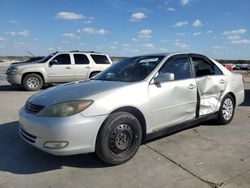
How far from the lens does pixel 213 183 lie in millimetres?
3402

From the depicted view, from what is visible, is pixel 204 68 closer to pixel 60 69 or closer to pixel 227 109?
pixel 227 109

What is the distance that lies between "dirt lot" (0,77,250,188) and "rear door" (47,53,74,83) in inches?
315

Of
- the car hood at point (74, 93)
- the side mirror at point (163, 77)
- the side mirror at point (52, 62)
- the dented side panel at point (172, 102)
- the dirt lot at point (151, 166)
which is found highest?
the side mirror at point (52, 62)

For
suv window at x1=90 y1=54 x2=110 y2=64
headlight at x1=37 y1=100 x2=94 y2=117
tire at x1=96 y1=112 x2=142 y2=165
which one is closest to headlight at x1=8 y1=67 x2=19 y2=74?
suv window at x1=90 y1=54 x2=110 y2=64

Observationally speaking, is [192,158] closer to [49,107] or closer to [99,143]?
[99,143]

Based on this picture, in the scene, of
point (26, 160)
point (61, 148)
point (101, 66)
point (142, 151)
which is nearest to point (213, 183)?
point (142, 151)

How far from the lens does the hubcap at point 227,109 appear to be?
232 inches

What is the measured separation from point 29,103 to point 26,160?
32.6 inches

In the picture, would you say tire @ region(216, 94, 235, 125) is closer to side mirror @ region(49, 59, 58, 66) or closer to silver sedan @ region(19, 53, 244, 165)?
silver sedan @ region(19, 53, 244, 165)

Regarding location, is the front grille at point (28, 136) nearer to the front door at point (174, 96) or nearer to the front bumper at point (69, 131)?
the front bumper at point (69, 131)

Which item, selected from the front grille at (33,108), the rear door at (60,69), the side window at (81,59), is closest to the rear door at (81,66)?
the side window at (81,59)

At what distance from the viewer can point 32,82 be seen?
41.8ft

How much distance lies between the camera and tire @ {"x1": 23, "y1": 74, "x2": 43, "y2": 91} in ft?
41.4

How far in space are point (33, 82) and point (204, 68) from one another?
9143 millimetres
